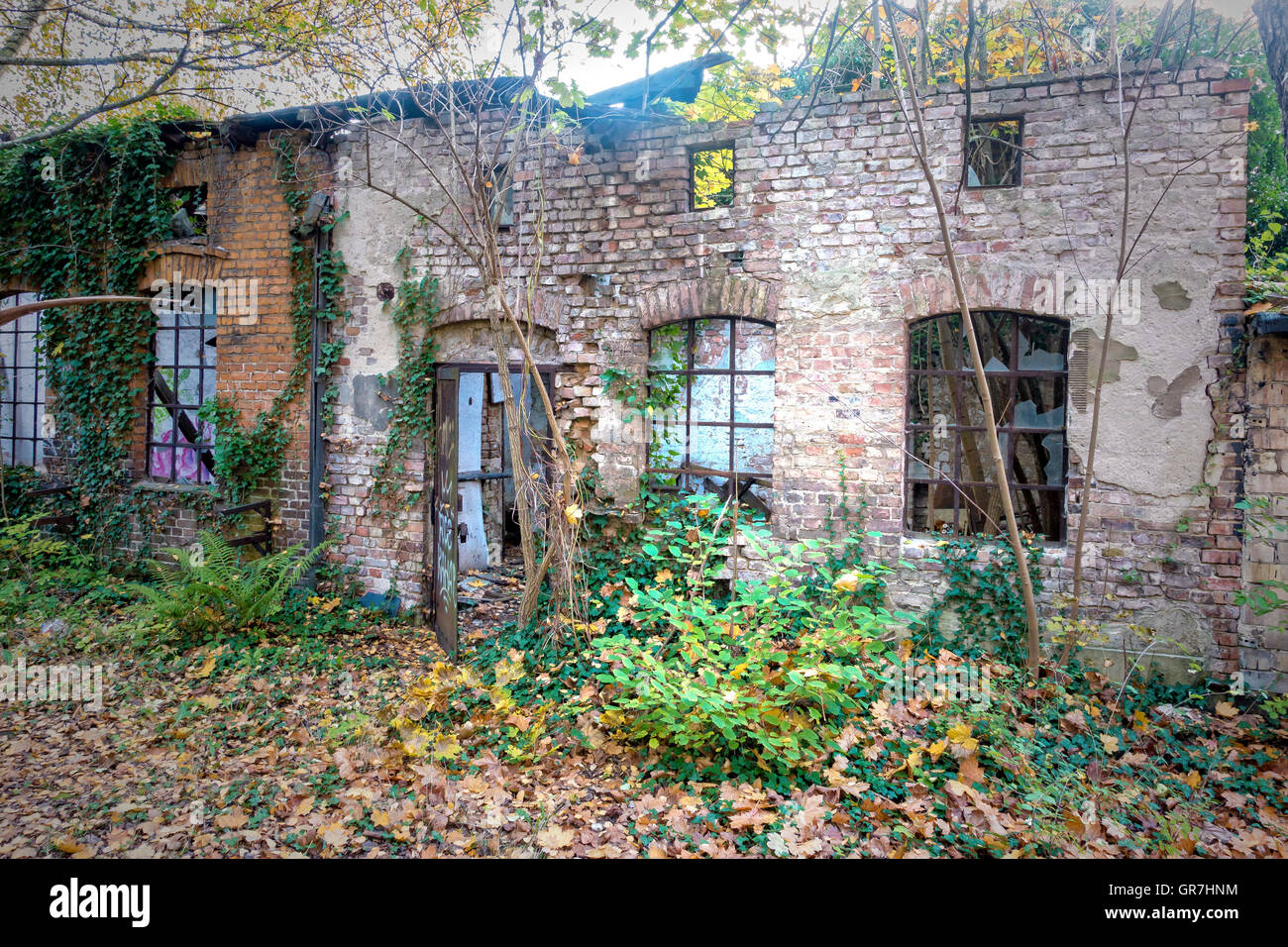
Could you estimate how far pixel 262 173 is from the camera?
21.6 ft

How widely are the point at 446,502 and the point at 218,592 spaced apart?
1.94 meters

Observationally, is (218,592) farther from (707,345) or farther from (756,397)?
(756,397)

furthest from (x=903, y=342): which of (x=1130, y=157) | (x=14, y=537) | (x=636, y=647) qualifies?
(x=14, y=537)

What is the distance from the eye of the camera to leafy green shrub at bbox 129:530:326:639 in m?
5.61

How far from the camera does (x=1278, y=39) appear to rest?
14.4ft

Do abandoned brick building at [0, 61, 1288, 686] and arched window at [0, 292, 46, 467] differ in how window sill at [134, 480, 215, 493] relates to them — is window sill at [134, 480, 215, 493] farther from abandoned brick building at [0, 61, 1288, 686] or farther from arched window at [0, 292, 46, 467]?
arched window at [0, 292, 46, 467]

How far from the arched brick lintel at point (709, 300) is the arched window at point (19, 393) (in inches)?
306

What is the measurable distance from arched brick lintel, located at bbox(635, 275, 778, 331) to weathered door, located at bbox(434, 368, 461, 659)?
1.81m

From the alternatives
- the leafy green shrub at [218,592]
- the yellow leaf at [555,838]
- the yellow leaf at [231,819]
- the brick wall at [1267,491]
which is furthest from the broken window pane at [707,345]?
the yellow leaf at [231,819]

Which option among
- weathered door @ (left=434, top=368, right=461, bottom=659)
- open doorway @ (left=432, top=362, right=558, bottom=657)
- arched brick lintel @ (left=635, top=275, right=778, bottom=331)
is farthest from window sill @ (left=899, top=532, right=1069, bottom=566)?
weathered door @ (left=434, top=368, right=461, bottom=659)

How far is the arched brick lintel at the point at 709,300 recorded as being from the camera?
5156mm

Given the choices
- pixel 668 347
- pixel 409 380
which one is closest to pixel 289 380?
pixel 409 380

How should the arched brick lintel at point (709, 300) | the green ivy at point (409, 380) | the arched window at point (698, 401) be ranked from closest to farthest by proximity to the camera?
the arched brick lintel at point (709, 300) → the arched window at point (698, 401) → the green ivy at point (409, 380)

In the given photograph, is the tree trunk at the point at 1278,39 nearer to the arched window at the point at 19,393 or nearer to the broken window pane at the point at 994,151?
the broken window pane at the point at 994,151
